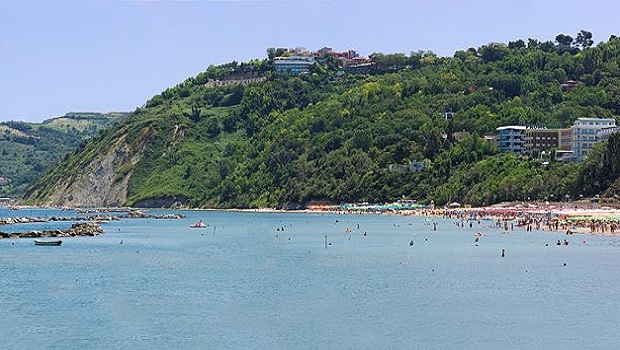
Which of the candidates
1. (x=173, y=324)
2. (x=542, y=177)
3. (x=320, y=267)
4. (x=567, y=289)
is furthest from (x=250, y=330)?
(x=542, y=177)

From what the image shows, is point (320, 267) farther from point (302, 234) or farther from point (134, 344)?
point (302, 234)

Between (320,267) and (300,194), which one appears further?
(300,194)

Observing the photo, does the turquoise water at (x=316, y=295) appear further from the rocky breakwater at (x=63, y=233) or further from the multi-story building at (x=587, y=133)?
the multi-story building at (x=587, y=133)

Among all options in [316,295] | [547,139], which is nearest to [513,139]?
[547,139]

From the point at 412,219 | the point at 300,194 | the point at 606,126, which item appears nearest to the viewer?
the point at 412,219

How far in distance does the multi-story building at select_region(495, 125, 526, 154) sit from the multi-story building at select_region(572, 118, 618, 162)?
793 centimetres

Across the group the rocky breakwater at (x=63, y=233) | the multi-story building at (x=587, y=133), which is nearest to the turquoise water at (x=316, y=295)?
the rocky breakwater at (x=63, y=233)

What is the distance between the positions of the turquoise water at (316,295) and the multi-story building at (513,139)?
236ft

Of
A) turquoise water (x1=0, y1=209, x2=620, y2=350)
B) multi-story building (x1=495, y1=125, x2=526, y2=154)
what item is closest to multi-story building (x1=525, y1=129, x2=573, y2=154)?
multi-story building (x1=495, y1=125, x2=526, y2=154)

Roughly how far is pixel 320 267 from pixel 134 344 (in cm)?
2956

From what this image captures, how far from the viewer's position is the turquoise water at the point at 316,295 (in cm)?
4153

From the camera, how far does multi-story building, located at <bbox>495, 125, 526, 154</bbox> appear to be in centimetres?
16400

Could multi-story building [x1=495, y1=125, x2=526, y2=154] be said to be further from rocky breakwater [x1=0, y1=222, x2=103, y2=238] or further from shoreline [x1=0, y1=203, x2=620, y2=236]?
rocky breakwater [x1=0, y1=222, x2=103, y2=238]

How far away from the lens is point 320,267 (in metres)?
68.9
